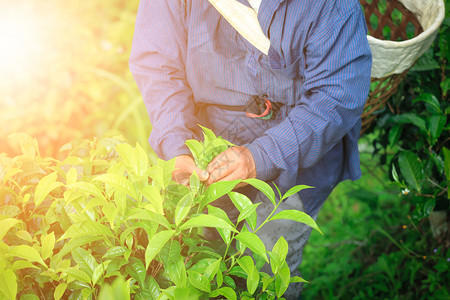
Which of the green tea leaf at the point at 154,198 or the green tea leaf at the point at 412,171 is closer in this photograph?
the green tea leaf at the point at 154,198

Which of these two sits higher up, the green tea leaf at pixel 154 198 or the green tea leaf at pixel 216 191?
the green tea leaf at pixel 154 198

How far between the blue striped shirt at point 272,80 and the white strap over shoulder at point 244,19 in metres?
0.02

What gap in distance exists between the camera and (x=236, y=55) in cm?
108

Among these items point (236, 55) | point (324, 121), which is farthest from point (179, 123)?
point (324, 121)

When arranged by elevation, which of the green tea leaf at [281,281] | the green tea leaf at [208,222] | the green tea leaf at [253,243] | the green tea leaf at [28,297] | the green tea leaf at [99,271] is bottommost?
the green tea leaf at [281,281]

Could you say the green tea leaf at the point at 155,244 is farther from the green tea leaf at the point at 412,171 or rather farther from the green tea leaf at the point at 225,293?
the green tea leaf at the point at 412,171

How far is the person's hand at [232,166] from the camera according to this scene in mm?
796

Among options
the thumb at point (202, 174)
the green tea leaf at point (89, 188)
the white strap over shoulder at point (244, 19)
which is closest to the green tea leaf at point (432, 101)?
the white strap over shoulder at point (244, 19)

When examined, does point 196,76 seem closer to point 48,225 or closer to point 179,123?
point 179,123

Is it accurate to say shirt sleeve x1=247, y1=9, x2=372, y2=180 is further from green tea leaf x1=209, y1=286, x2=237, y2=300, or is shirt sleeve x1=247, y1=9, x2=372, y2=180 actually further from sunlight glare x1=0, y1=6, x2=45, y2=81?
sunlight glare x1=0, y1=6, x2=45, y2=81

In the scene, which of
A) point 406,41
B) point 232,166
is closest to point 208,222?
point 232,166

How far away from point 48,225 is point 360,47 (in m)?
0.80

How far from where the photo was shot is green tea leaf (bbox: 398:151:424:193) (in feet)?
4.54

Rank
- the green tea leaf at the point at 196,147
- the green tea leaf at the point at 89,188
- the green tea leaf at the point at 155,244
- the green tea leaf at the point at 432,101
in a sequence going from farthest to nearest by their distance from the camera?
the green tea leaf at the point at 432,101 < the green tea leaf at the point at 196,147 < the green tea leaf at the point at 89,188 < the green tea leaf at the point at 155,244
